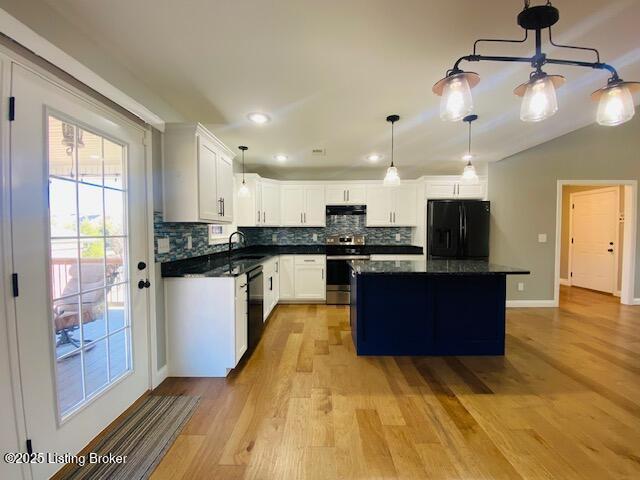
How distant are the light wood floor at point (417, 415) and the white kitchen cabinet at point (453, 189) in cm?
237

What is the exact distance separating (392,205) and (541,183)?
7.78 feet

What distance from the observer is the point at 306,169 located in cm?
512

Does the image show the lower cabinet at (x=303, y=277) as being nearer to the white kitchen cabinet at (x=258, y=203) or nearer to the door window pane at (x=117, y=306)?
the white kitchen cabinet at (x=258, y=203)

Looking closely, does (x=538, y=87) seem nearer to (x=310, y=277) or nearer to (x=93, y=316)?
(x=93, y=316)

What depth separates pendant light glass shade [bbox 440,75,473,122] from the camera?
4.19ft

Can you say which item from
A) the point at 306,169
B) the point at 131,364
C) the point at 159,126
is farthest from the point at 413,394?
the point at 306,169

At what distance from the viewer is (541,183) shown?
4406 mm

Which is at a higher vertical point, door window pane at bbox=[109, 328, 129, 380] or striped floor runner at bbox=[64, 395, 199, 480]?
door window pane at bbox=[109, 328, 129, 380]

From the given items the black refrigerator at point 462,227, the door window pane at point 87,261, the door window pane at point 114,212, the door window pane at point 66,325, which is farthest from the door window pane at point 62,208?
the black refrigerator at point 462,227

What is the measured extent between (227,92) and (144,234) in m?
1.32

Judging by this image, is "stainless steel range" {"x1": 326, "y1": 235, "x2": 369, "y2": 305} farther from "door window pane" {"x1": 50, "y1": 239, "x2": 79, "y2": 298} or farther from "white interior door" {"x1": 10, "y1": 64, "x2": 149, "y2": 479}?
"door window pane" {"x1": 50, "y1": 239, "x2": 79, "y2": 298}

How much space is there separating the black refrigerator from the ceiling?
143cm

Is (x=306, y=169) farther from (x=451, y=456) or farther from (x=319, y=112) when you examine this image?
(x=451, y=456)

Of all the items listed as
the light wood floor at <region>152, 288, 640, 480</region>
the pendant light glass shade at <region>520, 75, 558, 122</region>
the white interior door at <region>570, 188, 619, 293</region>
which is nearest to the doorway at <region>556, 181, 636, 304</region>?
the white interior door at <region>570, 188, 619, 293</region>
